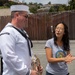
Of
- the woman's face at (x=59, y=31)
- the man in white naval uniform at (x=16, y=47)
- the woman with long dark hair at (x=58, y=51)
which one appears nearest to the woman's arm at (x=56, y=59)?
the woman with long dark hair at (x=58, y=51)

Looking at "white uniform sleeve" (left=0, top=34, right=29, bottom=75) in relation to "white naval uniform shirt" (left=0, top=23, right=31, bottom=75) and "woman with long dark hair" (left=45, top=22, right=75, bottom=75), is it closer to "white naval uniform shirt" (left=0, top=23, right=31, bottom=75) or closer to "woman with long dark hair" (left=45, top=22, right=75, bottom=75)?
"white naval uniform shirt" (left=0, top=23, right=31, bottom=75)

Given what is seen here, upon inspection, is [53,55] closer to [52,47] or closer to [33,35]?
[52,47]

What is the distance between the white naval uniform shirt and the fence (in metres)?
19.5

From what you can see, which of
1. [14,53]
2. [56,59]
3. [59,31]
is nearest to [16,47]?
[14,53]

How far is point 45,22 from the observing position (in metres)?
23.6

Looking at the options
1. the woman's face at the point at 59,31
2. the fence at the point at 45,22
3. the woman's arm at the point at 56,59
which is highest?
the woman's face at the point at 59,31

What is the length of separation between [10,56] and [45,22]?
2003cm

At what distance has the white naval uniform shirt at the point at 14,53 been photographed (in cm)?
365

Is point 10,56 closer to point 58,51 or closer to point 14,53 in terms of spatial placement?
point 14,53

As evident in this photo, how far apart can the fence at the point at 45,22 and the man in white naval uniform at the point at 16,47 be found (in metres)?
19.4

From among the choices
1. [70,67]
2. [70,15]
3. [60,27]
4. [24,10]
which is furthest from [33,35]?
[24,10]

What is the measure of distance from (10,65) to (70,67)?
7.87m

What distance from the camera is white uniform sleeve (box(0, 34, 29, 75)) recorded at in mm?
3646

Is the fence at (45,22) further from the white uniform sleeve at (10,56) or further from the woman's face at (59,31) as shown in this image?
the white uniform sleeve at (10,56)
